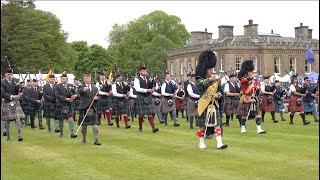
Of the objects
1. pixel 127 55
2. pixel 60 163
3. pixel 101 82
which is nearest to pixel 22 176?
pixel 60 163

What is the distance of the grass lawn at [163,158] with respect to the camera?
28.1ft

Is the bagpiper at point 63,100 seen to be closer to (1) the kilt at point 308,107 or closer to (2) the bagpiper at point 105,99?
(2) the bagpiper at point 105,99

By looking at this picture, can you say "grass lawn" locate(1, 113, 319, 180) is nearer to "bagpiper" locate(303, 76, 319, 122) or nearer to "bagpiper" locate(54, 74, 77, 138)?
"bagpiper" locate(54, 74, 77, 138)

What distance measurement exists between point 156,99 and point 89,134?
223 inches

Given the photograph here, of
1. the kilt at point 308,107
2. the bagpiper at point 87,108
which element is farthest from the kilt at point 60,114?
the kilt at point 308,107

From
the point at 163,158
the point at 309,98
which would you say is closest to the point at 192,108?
the point at 309,98

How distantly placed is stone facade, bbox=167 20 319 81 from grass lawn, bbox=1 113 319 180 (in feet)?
148

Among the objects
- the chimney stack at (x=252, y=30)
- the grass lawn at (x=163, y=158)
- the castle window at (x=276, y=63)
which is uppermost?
the chimney stack at (x=252, y=30)

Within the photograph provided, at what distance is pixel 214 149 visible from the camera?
11367mm

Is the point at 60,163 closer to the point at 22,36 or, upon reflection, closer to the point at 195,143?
the point at 195,143

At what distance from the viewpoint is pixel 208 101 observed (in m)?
11.5

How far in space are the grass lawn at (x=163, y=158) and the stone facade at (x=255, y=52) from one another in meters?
45.2

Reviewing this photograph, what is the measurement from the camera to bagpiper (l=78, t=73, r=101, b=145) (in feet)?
43.1

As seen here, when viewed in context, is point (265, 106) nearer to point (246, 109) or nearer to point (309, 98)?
point (309, 98)
